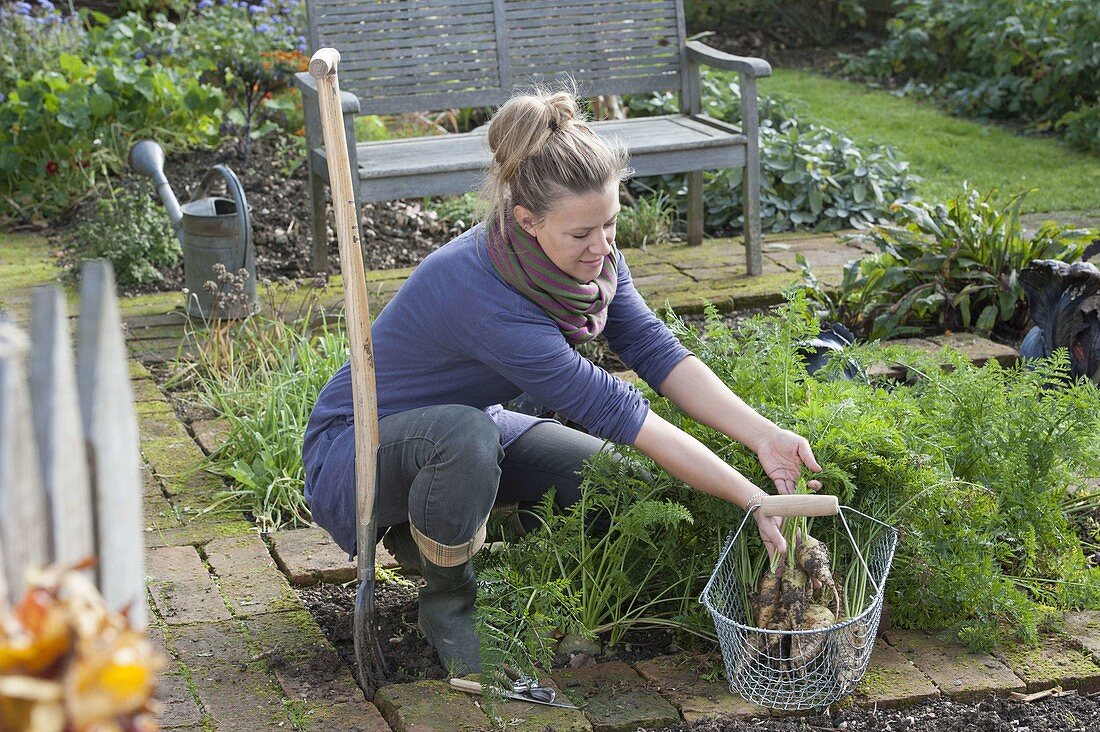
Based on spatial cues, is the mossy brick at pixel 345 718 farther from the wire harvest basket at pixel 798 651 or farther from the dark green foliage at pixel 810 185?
the dark green foliage at pixel 810 185

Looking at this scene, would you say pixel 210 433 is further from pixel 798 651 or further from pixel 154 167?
pixel 798 651

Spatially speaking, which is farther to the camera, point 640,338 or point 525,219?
point 640,338

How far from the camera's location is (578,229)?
2.45 m

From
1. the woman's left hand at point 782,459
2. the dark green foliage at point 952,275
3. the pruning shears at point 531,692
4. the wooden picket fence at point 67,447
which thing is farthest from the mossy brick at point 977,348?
the wooden picket fence at point 67,447

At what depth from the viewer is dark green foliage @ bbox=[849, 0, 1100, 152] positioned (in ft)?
25.7

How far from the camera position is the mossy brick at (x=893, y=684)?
2.38 metres

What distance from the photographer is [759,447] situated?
2527 mm

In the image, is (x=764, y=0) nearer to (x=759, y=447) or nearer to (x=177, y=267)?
(x=177, y=267)

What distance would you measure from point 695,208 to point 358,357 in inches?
142

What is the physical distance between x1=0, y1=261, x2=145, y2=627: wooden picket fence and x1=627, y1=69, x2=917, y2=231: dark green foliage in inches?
211

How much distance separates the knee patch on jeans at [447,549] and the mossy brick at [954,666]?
2.83 feet

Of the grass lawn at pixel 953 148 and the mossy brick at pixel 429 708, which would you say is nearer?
the mossy brick at pixel 429 708

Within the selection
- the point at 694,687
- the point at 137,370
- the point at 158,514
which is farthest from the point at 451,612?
the point at 137,370

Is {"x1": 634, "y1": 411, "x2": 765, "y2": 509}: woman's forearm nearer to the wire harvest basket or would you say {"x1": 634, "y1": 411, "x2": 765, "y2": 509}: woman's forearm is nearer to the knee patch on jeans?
the wire harvest basket
